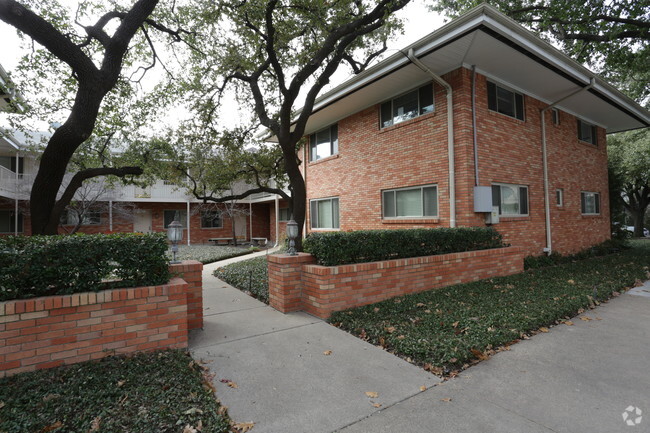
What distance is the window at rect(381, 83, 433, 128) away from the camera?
340 inches

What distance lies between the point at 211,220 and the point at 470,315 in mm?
19446

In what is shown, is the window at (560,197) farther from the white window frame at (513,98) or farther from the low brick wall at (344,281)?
the low brick wall at (344,281)

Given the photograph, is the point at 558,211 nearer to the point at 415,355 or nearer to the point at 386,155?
the point at 386,155

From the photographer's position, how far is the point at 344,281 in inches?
193

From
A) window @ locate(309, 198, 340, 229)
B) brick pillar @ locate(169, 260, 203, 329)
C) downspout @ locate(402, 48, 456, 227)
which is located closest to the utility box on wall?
downspout @ locate(402, 48, 456, 227)

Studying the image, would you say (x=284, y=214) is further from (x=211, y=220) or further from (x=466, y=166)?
(x=466, y=166)

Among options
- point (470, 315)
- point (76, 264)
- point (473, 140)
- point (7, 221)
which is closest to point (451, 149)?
point (473, 140)

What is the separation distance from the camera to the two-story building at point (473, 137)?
7.58 m

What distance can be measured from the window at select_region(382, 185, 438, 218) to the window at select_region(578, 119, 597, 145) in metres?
7.99

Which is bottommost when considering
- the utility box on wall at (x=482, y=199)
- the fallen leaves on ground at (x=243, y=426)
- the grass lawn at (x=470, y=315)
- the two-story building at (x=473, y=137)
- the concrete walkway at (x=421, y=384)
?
the concrete walkway at (x=421, y=384)

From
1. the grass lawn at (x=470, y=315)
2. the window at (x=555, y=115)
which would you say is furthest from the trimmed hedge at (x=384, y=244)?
the window at (x=555, y=115)

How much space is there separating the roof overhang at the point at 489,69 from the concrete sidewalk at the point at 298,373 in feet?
20.5

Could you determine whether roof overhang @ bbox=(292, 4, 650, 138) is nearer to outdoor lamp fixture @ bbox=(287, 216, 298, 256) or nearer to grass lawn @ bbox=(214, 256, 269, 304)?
outdoor lamp fixture @ bbox=(287, 216, 298, 256)

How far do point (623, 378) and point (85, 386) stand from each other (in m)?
4.93
